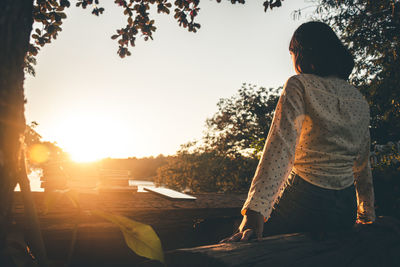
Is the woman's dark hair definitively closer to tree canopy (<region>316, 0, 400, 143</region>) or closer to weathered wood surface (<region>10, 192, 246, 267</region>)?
weathered wood surface (<region>10, 192, 246, 267</region>)

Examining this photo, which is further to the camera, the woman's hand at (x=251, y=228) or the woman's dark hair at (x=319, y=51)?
the woman's dark hair at (x=319, y=51)

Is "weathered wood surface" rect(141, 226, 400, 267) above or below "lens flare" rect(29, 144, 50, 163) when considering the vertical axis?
below

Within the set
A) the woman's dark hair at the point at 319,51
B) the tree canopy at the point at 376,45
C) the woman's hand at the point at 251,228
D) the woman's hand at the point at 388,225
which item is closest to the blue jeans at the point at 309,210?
the woman's hand at the point at 388,225

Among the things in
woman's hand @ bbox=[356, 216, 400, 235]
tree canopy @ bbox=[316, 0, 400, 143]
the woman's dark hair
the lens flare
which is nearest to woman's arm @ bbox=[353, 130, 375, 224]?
woman's hand @ bbox=[356, 216, 400, 235]

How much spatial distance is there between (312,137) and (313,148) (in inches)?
2.3

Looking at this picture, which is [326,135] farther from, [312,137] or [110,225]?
[110,225]

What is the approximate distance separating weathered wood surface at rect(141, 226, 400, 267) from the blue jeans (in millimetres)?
122

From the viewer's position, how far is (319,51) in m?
1.55

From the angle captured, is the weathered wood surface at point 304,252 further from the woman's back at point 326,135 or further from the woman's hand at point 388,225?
the woman's back at point 326,135

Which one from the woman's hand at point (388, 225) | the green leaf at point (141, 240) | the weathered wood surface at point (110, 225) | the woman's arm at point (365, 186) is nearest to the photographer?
the green leaf at point (141, 240)

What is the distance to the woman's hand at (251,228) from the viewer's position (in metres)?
1.09

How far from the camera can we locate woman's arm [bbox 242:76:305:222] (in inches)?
46.9

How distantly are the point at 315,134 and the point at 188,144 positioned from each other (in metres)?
17.7

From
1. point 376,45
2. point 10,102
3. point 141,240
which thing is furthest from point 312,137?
point 376,45
